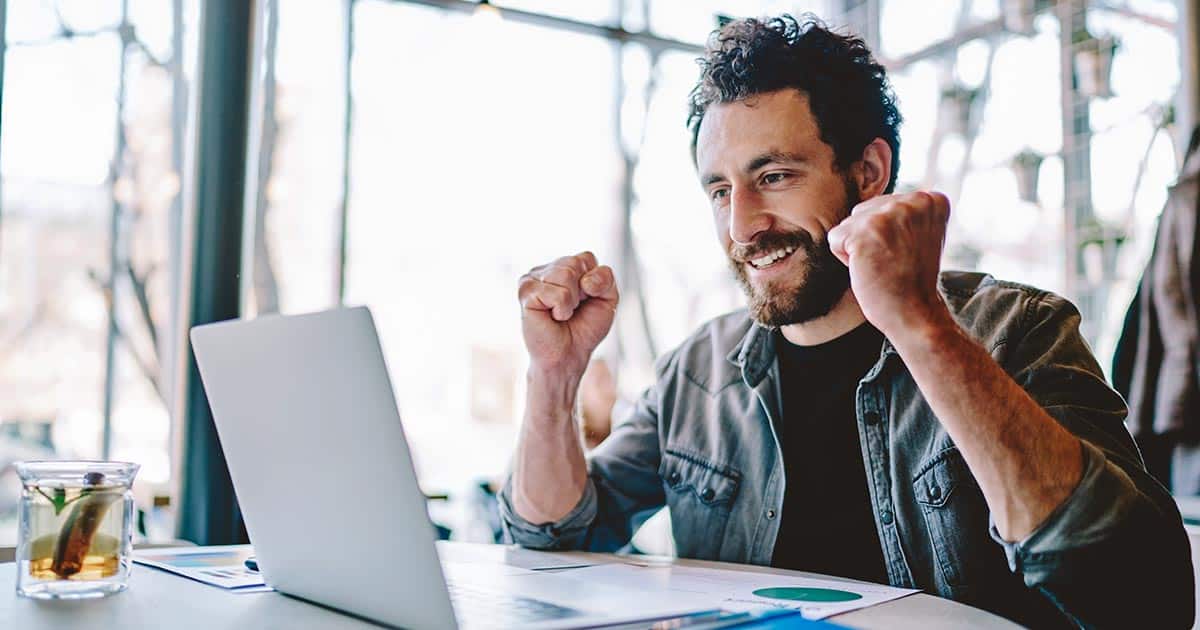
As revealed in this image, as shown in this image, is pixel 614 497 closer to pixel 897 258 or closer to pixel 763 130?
pixel 763 130

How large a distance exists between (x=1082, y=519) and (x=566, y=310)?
74 cm

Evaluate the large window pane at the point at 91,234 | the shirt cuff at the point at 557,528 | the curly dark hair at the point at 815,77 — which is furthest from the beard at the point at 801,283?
the large window pane at the point at 91,234

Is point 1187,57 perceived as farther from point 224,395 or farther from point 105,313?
point 105,313

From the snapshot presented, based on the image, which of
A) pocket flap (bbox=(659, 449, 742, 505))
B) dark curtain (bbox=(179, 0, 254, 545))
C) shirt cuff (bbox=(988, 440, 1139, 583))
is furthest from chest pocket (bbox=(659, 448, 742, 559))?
dark curtain (bbox=(179, 0, 254, 545))

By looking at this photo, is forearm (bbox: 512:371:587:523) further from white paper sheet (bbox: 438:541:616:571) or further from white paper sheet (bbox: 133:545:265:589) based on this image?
white paper sheet (bbox: 133:545:265:589)

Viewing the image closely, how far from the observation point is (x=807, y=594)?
105 centimetres

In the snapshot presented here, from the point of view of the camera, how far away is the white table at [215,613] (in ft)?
2.97


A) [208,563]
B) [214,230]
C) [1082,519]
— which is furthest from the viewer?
[214,230]

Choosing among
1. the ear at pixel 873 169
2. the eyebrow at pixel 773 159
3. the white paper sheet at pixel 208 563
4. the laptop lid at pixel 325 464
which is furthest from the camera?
the ear at pixel 873 169

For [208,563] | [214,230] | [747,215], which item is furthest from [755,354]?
[214,230]

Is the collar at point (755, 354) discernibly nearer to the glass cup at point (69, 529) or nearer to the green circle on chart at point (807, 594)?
the green circle on chart at point (807, 594)

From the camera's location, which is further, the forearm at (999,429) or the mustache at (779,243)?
the mustache at (779,243)

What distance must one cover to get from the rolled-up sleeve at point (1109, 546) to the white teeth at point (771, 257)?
51cm

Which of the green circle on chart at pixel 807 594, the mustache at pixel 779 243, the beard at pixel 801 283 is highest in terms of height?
the mustache at pixel 779 243
